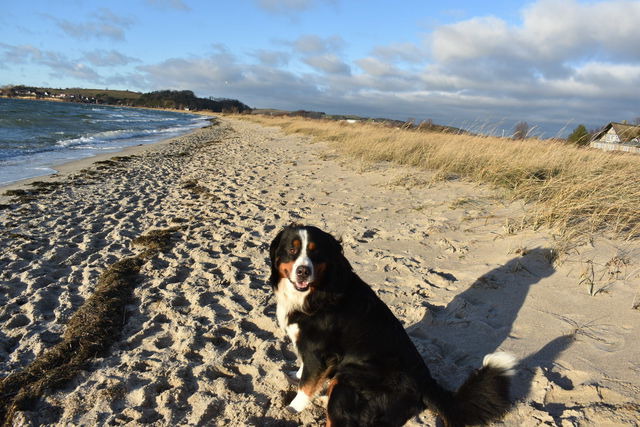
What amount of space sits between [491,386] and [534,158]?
6476mm

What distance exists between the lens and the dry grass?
4.62 meters

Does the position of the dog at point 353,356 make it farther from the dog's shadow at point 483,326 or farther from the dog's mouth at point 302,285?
the dog's shadow at point 483,326

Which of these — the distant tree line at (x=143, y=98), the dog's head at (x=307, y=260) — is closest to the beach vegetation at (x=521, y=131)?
the dog's head at (x=307, y=260)

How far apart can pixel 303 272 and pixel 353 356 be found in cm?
63

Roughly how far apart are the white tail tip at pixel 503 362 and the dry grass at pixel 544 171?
2928 millimetres

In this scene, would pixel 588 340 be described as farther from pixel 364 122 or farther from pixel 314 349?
pixel 364 122

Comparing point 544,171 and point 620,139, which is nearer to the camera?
point 544,171

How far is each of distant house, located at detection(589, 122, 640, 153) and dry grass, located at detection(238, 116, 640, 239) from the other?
922mm

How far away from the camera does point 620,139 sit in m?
8.34

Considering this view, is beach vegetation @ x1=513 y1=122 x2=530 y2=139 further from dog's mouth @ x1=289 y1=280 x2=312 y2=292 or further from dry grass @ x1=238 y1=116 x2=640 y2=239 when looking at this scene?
dog's mouth @ x1=289 y1=280 x2=312 y2=292

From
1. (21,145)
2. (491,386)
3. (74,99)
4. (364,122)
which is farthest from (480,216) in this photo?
(74,99)

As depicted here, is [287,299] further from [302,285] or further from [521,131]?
[521,131]

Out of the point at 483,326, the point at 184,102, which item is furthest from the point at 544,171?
the point at 184,102

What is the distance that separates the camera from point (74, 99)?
11662 cm
